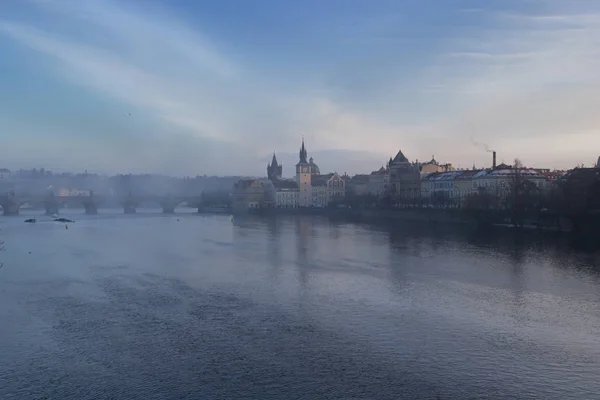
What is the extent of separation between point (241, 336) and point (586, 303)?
21.1ft

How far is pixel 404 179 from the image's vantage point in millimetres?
50938

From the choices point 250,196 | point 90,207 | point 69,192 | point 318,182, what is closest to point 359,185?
point 318,182

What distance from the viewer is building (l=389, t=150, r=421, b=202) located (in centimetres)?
4927

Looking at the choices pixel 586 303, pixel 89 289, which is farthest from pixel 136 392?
pixel 586 303

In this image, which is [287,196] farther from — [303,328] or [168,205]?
[303,328]

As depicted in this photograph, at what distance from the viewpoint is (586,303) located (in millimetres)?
10469

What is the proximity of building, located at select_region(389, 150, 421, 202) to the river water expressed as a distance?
32.7m

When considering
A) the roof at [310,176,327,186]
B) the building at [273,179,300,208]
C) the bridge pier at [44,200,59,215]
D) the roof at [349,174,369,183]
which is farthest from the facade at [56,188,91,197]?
the roof at [349,174,369,183]

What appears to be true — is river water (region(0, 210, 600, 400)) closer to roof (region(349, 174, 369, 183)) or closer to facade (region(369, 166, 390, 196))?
facade (region(369, 166, 390, 196))

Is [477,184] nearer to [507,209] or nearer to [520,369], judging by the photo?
[507,209]

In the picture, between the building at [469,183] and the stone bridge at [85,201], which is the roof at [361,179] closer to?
the building at [469,183]

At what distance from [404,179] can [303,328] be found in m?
43.5

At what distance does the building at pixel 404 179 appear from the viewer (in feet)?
162

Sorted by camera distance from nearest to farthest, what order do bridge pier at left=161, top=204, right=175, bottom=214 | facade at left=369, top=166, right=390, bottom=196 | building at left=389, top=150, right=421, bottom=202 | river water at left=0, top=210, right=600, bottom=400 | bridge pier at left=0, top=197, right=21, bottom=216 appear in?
river water at left=0, top=210, right=600, bottom=400 < bridge pier at left=0, top=197, right=21, bottom=216 < building at left=389, top=150, right=421, bottom=202 < bridge pier at left=161, top=204, right=175, bottom=214 < facade at left=369, top=166, right=390, bottom=196
